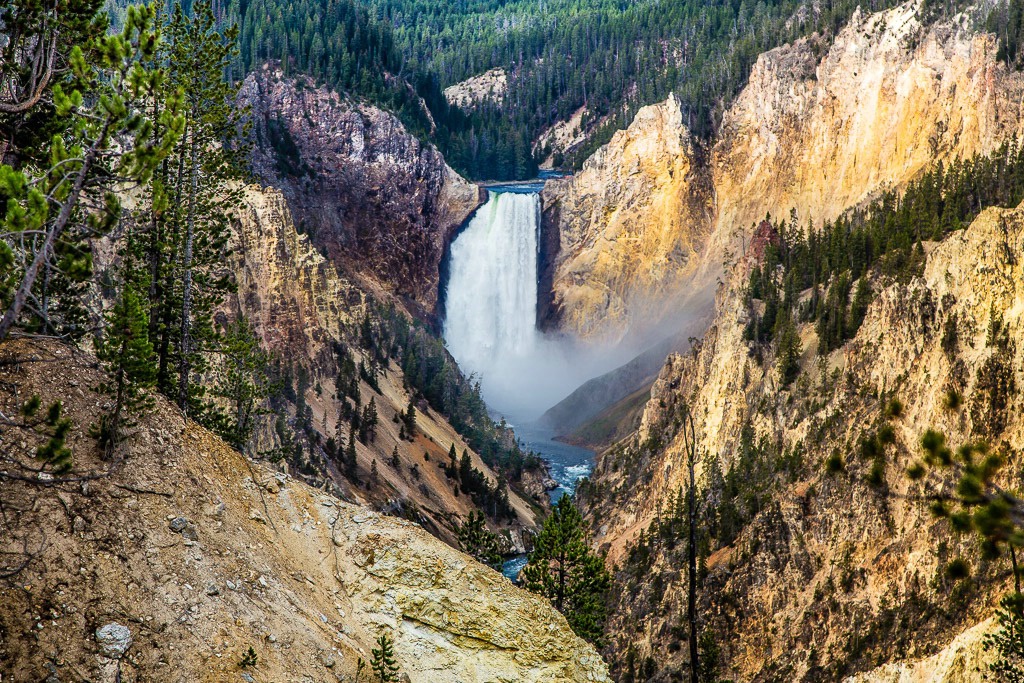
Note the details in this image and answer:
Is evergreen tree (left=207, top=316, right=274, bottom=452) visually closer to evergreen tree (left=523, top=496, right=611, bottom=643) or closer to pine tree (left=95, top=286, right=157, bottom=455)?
pine tree (left=95, top=286, right=157, bottom=455)

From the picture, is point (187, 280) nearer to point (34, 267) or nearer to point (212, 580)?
point (212, 580)

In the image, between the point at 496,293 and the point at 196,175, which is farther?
the point at 496,293

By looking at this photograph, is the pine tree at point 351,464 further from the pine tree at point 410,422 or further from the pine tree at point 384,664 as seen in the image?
the pine tree at point 384,664

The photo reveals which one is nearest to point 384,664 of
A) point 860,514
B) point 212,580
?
point 212,580

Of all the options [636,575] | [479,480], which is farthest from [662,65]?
[636,575]

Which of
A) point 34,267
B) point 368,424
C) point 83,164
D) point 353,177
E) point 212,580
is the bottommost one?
point 368,424

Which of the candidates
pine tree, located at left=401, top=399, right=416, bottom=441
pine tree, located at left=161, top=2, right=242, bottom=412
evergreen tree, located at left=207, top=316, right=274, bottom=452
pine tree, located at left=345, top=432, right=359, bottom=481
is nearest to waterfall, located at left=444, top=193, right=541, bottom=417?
pine tree, located at left=401, top=399, right=416, bottom=441
